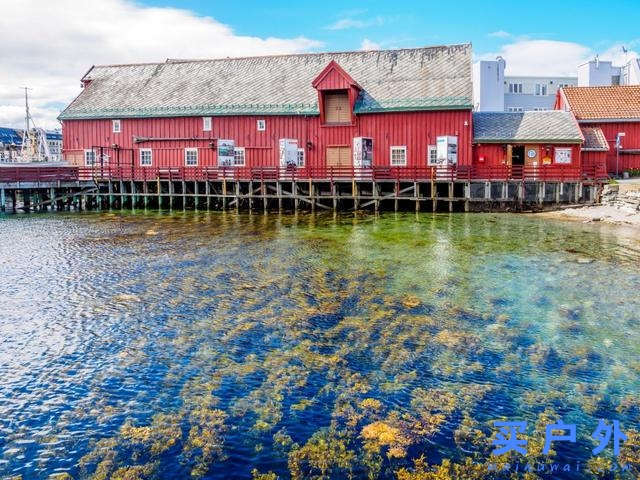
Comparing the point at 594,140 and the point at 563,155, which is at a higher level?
the point at 594,140

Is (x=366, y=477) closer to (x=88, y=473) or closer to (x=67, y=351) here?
(x=88, y=473)

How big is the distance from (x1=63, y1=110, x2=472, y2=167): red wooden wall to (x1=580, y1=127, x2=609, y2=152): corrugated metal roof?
7183mm

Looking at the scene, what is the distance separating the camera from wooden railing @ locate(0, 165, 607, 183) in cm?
3020

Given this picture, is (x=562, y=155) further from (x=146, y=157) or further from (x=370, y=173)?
(x=146, y=157)

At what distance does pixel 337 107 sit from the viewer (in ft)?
110

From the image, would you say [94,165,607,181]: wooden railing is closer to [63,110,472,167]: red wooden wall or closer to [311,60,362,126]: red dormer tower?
[63,110,472,167]: red wooden wall

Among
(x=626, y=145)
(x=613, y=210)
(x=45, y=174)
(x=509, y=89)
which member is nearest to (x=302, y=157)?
(x=45, y=174)

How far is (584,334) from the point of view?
9938 millimetres

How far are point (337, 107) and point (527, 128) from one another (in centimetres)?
1091

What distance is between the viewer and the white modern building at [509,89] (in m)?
55.1

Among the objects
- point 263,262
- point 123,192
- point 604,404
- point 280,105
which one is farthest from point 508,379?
point 123,192

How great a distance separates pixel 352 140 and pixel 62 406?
2776 cm

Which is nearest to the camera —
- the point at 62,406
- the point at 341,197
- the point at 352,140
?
the point at 62,406

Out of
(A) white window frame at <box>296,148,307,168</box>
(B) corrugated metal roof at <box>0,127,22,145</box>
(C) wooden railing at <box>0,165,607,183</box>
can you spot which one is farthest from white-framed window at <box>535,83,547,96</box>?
(B) corrugated metal roof at <box>0,127,22,145</box>
